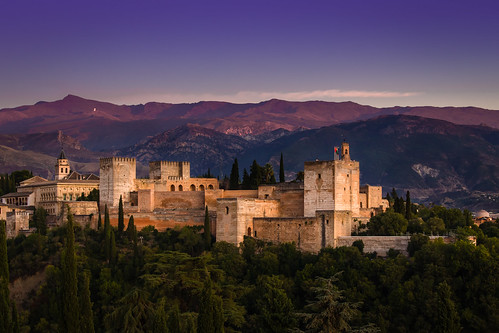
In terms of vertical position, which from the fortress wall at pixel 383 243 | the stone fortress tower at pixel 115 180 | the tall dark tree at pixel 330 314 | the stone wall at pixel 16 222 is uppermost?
the stone fortress tower at pixel 115 180

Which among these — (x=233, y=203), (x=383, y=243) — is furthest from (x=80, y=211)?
(x=383, y=243)

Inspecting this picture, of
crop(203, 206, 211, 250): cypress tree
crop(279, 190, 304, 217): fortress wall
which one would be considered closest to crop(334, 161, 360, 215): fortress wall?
crop(279, 190, 304, 217): fortress wall

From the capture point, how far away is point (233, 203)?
173 feet

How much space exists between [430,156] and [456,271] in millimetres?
153200

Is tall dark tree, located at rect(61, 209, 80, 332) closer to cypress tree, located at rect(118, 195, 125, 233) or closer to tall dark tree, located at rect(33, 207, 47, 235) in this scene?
cypress tree, located at rect(118, 195, 125, 233)

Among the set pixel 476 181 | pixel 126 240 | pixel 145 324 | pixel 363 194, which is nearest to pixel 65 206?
pixel 126 240

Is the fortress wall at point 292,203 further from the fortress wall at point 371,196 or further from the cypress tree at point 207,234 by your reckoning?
the cypress tree at point 207,234

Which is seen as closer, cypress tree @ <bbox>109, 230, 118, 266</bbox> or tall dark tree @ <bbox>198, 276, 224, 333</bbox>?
tall dark tree @ <bbox>198, 276, 224, 333</bbox>

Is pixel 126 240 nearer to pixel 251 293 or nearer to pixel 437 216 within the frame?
pixel 251 293

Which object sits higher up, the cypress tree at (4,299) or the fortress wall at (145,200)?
the fortress wall at (145,200)

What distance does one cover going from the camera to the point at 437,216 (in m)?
58.3

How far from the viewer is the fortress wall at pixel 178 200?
5894 centimetres

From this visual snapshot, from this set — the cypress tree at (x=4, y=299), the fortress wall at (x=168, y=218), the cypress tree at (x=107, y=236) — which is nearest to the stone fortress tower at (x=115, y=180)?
the fortress wall at (x=168, y=218)

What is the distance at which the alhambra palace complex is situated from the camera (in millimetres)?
51094
